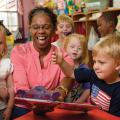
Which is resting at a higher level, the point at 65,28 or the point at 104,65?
the point at 65,28

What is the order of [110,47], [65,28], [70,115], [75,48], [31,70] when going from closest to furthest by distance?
[70,115] < [110,47] < [31,70] < [75,48] < [65,28]

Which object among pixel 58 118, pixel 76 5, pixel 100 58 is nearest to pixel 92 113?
pixel 58 118

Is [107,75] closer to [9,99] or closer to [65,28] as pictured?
[9,99]

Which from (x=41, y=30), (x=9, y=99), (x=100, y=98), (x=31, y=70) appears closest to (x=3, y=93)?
(x=9, y=99)

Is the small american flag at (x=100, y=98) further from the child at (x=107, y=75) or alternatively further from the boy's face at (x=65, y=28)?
the boy's face at (x=65, y=28)

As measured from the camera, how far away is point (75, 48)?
92.4 inches

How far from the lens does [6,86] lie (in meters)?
1.79

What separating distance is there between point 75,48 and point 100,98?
1.00 m

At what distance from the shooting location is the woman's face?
1.76 m

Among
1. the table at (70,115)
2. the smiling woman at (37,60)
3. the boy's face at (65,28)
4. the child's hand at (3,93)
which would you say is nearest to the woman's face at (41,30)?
the smiling woman at (37,60)

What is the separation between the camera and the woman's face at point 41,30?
176 cm

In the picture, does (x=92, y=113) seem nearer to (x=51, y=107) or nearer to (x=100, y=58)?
(x=51, y=107)

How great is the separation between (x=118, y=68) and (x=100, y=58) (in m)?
0.11

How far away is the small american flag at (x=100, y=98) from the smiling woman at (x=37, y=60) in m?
0.33
